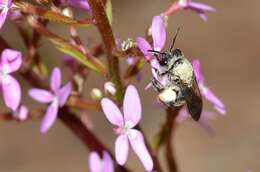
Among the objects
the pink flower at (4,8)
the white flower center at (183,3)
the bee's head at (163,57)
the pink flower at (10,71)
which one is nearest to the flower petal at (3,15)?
the pink flower at (4,8)

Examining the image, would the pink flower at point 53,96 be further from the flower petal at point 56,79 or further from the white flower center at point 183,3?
the white flower center at point 183,3

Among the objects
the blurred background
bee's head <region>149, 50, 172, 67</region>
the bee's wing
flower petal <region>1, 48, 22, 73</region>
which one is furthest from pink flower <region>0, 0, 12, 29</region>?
the blurred background

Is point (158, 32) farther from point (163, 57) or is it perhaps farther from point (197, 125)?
point (197, 125)

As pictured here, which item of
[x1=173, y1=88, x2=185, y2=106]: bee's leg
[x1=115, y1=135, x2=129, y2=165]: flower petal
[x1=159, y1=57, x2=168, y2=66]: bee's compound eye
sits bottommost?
[x1=115, y1=135, x2=129, y2=165]: flower petal

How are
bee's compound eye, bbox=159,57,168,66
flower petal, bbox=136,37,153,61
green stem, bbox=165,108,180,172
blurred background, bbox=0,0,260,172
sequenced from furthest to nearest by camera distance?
blurred background, bbox=0,0,260,172 < green stem, bbox=165,108,180,172 < bee's compound eye, bbox=159,57,168,66 < flower petal, bbox=136,37,153,61

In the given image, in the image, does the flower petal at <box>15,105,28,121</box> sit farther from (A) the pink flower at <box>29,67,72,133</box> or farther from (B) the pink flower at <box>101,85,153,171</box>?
(B) the pink flower at <box>101,85,153,171</box>

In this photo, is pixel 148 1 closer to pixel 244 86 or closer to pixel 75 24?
pixel 244 86

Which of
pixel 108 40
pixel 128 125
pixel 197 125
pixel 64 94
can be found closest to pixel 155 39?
pixel 108 40

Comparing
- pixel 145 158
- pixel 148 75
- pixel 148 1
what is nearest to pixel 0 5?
pixel 145 158
